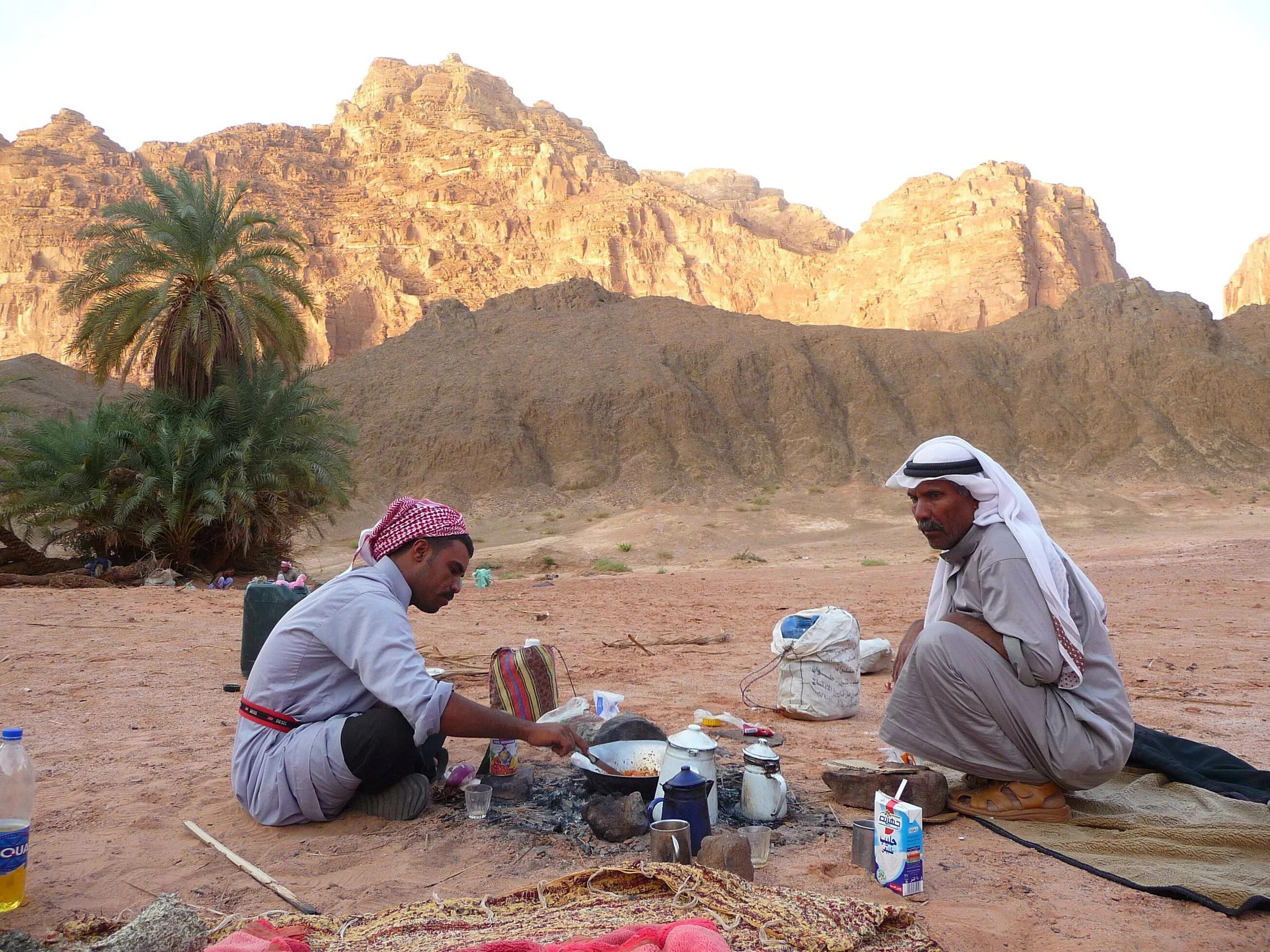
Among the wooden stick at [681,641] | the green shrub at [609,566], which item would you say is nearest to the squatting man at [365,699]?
the wooden stick at [681,641]

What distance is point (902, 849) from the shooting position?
2850 mm

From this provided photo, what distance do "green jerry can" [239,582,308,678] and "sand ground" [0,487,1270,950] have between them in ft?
1.37

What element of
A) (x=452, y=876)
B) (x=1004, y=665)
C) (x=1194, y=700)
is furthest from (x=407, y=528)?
(x=1194, y=700)

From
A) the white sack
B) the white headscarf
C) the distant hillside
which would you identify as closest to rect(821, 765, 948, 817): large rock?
the white headscarf

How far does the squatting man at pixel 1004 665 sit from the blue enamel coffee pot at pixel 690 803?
97 centimetres

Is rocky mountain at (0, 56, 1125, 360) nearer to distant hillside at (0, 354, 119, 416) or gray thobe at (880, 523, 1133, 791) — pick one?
distant hillside at (0, 354, 119, 416)

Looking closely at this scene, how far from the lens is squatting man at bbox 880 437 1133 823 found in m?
3.31

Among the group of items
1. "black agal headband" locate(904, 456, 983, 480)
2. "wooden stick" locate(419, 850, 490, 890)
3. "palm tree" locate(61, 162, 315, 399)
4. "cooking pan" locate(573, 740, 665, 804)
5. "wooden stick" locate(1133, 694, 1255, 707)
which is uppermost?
"palm tree" locate(61, 162, 315, 399)

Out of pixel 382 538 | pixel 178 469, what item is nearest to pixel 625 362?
pixel 178 469

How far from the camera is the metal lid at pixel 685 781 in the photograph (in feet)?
10.1

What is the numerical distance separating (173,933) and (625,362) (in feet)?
130

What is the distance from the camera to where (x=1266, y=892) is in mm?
2744

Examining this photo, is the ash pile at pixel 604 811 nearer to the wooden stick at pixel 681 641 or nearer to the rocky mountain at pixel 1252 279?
the wooden stick at pixel 681 641

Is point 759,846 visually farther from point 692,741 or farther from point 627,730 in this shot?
point 627,730
